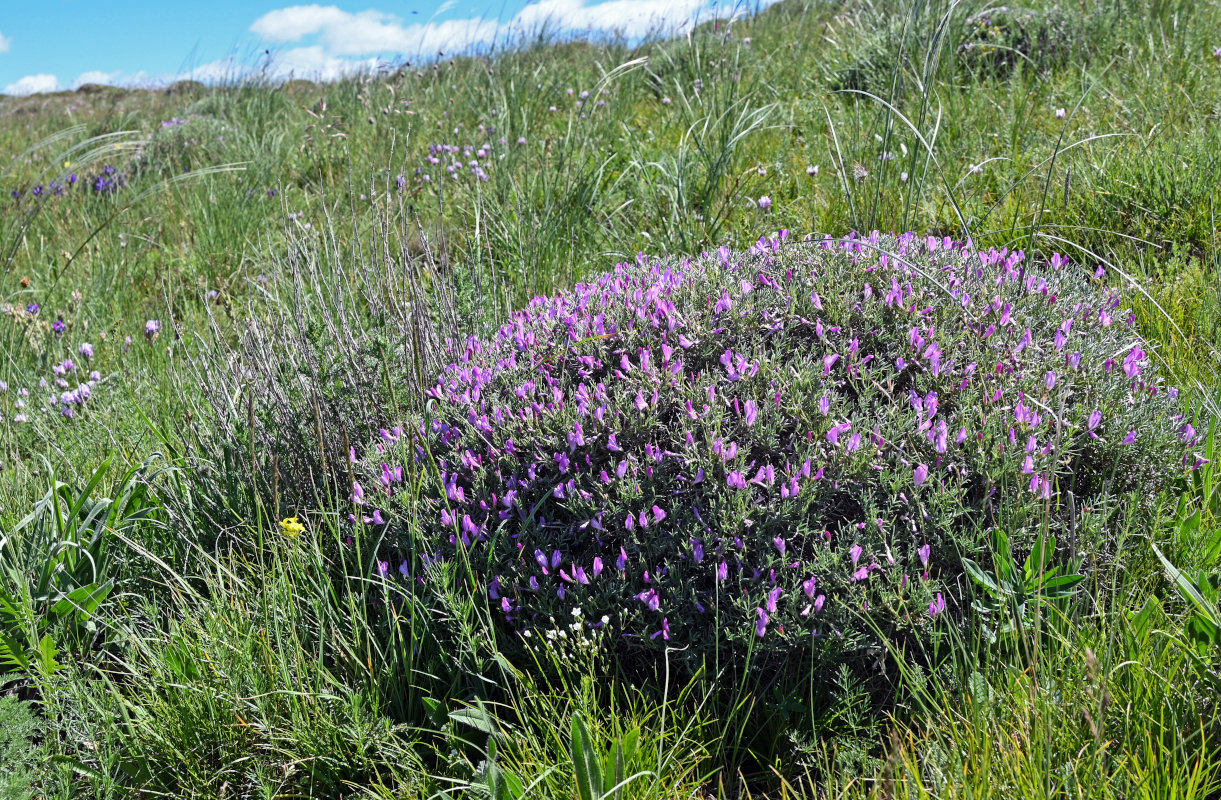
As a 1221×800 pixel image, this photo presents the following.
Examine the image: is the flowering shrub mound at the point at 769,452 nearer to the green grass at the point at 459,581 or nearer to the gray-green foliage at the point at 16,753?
the green grass at the point at 459,581

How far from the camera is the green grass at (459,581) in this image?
1.70 metres

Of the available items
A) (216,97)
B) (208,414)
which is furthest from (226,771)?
(216,97)

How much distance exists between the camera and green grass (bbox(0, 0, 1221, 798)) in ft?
5.56

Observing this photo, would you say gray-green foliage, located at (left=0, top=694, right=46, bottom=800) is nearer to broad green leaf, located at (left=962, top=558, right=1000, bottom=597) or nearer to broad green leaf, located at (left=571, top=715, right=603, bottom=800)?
broad green leaf, located at (left=571, top=715, right=603, bottom=800)

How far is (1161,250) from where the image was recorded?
329 cm

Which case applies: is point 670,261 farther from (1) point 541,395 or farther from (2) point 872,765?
(2) point 872,765

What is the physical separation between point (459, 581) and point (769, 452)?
88cm

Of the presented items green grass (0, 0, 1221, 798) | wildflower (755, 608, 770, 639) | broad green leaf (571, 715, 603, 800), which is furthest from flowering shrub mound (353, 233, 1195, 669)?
broad green leaf (571, 715, 603, 800)

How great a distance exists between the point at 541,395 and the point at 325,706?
0.98 m

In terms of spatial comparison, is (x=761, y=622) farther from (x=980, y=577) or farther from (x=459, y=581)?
(x=459, y=581)

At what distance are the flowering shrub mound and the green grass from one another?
0.14 metres

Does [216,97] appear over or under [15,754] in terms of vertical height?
over

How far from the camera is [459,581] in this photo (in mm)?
2070

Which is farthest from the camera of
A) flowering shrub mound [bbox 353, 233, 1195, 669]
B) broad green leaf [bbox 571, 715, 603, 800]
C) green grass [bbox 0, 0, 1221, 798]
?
flowering shrub mound [bbox 353, 233, 1195, 669]
